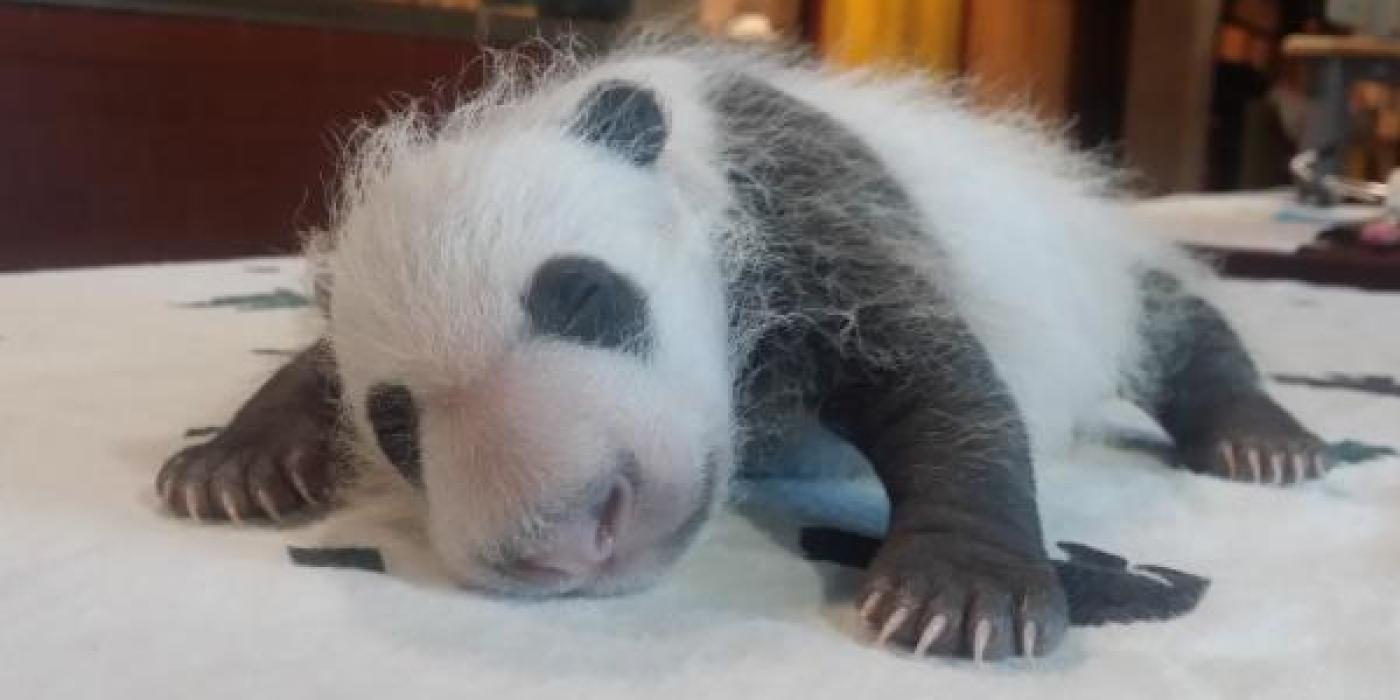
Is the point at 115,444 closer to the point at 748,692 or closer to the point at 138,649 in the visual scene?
the point at 138,649

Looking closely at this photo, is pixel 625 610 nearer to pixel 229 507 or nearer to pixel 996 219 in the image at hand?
pixel 229 507

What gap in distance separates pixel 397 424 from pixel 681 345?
14 cm

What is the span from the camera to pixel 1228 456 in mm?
1159

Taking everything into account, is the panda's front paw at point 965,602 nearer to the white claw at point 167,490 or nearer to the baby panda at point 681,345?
the baby panda at point 681,345

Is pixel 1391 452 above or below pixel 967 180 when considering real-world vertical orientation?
below

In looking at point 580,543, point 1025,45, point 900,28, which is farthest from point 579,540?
point 1025,45

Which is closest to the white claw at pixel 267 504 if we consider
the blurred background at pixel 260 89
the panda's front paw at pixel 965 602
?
the panda's front paw at pixel 965 602

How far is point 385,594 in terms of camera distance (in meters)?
0.80

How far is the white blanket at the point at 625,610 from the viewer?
698 millimetres

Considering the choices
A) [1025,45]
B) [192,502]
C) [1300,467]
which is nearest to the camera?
[192,502]

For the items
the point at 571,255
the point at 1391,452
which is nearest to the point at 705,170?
the point at 571,255

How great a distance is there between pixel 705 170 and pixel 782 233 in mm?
58

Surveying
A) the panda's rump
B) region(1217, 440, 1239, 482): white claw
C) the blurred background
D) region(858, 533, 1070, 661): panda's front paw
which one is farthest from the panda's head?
the blurred background

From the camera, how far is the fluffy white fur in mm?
772
